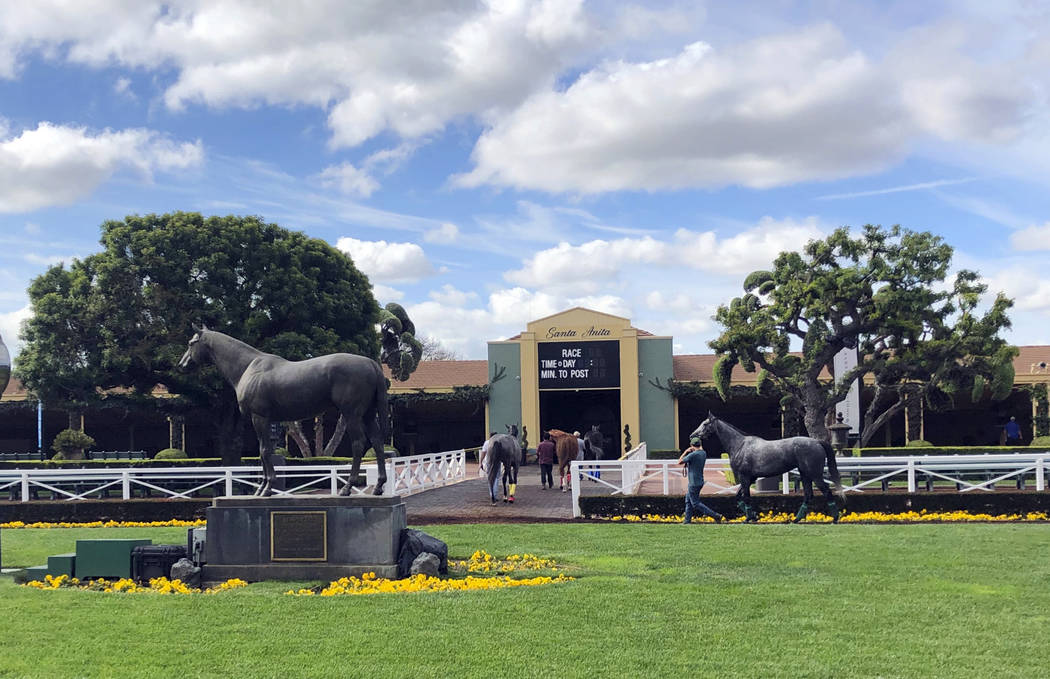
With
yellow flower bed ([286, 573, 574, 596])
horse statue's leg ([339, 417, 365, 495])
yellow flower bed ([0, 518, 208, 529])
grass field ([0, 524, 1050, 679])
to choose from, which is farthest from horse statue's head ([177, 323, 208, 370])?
yellow flower bed ([0, 518, 208, 529])

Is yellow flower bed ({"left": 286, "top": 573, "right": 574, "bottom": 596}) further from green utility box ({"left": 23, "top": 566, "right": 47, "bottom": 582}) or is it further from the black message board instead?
the black message board

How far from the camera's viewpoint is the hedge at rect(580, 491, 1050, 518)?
15.1 m

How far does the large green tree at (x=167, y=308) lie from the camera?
26203mm

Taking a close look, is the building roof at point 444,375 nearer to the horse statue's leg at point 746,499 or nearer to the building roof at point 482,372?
the building roof at point 482,372

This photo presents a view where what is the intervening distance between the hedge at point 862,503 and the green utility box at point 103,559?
7.92 metres

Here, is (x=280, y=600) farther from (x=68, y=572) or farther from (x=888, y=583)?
(x=888, y=583)

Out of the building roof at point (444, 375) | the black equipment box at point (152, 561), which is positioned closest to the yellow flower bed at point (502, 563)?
the black equipment box at point (152, 561)

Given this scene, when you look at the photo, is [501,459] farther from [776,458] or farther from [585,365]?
[585,365]

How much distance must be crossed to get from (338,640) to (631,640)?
2.13 metres

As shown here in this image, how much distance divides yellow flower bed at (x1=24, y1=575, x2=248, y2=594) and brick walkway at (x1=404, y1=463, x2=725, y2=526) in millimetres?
4963

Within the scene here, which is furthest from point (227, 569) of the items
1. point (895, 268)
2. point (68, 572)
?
point (895, 268)

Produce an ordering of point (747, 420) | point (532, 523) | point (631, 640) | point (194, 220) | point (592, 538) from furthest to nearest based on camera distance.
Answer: point (747, 420) < point (194, 220) < point (532, 523) < point (592, 538) < point (631, 640)

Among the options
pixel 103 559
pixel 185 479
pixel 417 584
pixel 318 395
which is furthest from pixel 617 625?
pixel 185 479

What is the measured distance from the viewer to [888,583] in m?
9.02
